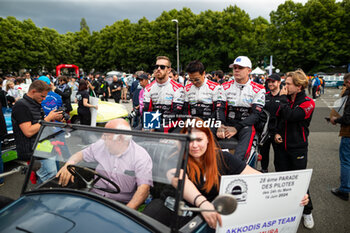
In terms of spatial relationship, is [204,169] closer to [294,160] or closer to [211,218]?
[211,218]

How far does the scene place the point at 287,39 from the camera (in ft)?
113

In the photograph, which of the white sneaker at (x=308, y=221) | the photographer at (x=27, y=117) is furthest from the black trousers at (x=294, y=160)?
the photographer at (x=27, y=117)

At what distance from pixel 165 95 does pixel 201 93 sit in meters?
0.66

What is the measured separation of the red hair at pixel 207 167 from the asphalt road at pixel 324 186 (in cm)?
200

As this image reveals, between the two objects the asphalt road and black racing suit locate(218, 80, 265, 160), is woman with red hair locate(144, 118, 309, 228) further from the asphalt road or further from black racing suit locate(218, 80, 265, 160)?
the asphalt road

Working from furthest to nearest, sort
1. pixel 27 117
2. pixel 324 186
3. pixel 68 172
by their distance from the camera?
1. pixel 324 186
2. pixel 27 117
3. pixel 68 172

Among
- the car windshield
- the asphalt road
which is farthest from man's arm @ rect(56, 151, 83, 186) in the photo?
the asphalt road

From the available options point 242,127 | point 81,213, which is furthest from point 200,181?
point 242,127

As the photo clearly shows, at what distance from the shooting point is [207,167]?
2.09 m

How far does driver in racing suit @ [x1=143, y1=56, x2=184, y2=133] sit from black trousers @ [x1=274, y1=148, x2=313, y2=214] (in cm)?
176

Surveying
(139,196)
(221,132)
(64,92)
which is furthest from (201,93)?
(64,92)

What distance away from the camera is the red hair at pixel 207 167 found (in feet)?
6.68

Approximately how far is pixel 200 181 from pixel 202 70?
7.33ft

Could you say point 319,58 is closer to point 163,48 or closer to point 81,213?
point 163,48
